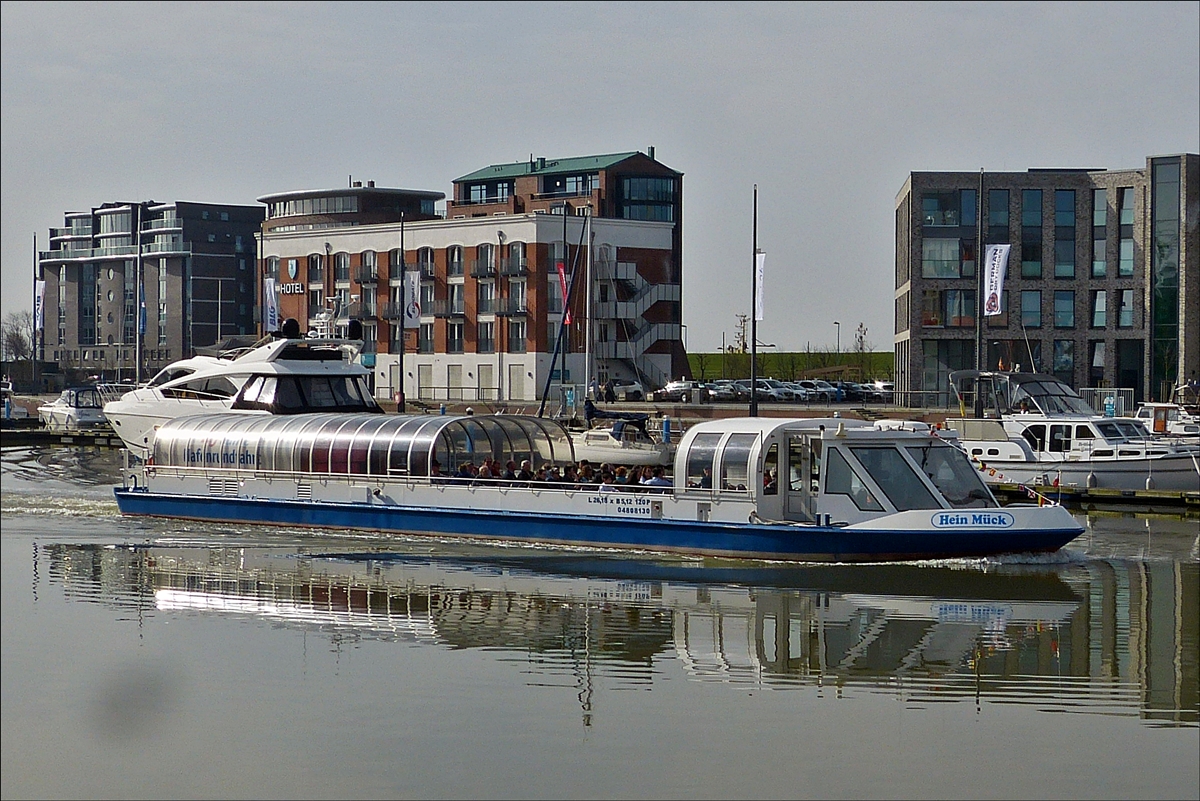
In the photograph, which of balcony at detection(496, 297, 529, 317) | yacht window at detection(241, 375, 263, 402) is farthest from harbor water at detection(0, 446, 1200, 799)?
balcony at detection(496, 297, 529, 317)

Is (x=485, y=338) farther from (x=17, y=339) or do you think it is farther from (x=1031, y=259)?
(x=17, y=339)

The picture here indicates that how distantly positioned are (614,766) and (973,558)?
15090 millimetres

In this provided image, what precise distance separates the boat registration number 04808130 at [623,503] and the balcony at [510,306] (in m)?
63.5

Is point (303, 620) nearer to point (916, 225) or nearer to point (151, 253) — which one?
point (916, 225)

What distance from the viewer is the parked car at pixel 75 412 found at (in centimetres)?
8456

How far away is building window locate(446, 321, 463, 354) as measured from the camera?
326 ft

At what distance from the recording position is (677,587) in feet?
Result: 95.0

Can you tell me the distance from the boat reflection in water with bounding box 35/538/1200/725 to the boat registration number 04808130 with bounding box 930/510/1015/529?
85 centimetres

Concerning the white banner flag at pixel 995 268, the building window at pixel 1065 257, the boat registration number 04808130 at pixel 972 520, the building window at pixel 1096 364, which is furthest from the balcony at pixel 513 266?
the boat registration number 04808130 at pixel 972 520

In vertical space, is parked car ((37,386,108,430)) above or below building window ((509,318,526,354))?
below

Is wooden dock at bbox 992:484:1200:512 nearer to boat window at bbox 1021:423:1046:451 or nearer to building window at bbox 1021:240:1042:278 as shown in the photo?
boat window at bbox 1021:423:1046:451

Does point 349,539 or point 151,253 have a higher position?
point 151,253

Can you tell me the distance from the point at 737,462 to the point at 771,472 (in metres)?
0.76

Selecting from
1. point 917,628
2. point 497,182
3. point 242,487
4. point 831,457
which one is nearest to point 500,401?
point 497,182
